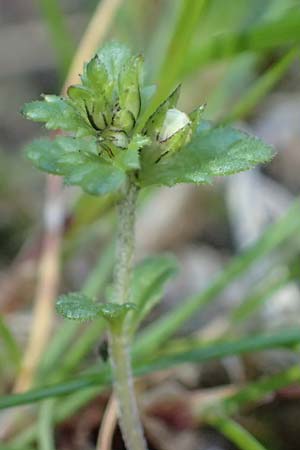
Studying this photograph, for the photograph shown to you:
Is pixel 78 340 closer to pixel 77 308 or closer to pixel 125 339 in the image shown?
pixel 125 339

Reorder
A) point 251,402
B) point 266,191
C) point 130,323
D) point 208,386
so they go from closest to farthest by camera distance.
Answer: point 130,323, point 251,402, point 208,386, point 266,191

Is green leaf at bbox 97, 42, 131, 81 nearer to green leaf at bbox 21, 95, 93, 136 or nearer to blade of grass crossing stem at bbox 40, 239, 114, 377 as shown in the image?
green leaf at bbox 21, 95, 93, 136

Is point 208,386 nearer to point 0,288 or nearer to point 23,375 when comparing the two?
point 23,375

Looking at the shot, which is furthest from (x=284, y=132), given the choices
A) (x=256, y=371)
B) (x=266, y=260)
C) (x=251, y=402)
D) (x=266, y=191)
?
(x=251, y=402)

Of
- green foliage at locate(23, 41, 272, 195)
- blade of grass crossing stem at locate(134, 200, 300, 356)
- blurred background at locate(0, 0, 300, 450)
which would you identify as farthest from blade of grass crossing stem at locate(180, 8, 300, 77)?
green foliage at locate(23, 41, 272, 195)

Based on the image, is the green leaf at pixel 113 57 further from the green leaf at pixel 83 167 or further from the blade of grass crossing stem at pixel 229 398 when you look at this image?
the blade of grass crossing stem at pixel 229 398

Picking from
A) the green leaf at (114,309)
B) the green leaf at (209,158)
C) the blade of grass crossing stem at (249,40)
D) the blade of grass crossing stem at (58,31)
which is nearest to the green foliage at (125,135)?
the green leaf at (209,158)
